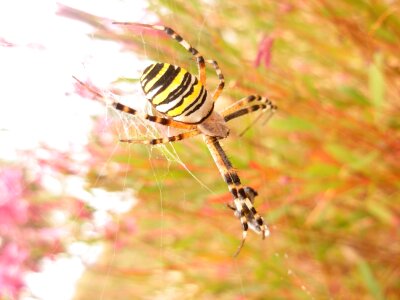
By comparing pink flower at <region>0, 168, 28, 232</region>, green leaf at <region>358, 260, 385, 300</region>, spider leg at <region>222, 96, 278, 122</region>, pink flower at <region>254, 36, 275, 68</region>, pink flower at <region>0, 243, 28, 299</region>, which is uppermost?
pink flower at <region>254, 36, 275, 68</region>

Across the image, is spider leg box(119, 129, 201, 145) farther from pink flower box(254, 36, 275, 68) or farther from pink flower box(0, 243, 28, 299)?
pink flower box(0, 243, 28, 299)

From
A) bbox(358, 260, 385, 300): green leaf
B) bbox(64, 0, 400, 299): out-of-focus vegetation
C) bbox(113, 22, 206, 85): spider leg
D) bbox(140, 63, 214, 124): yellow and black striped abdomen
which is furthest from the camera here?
bbox(358, 260, 385, 300): green leaf

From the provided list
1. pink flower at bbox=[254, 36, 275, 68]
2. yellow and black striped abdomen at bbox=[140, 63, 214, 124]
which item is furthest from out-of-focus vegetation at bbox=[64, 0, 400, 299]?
yellow and black striped abdomen at bbox=[140, 63, 214, 124]

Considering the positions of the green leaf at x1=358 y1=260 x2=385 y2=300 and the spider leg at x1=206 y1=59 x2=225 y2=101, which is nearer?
the spider leg at x1=206 y1=59 x2=225 y2=101

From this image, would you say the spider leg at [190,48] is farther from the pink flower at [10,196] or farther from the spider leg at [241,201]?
the pink flower at [10,196]

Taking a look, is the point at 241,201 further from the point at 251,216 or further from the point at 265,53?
the point at 265,53

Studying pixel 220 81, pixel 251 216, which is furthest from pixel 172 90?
pixel 251 216
